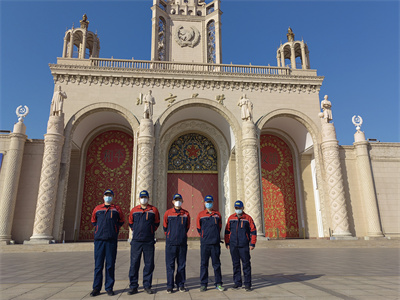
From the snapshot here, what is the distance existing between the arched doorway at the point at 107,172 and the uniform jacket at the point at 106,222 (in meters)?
12.3

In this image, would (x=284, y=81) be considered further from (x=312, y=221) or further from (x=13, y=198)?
(x=13, y=198)

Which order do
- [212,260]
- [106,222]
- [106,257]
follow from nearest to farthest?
1. [106,257]
2. [106,222]
3. [212,260]

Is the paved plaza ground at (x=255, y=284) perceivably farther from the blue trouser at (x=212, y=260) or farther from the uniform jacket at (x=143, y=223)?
the uniform jacket at (x=143, y=223)

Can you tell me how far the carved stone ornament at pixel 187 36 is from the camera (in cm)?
1936

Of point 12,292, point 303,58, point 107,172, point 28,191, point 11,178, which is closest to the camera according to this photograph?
point 12,292

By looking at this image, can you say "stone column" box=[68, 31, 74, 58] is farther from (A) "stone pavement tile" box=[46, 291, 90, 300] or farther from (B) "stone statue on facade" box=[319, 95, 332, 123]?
(A) "stone pavement tile" box=[46, 291, 90, 300]

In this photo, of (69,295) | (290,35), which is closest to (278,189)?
(290,35)

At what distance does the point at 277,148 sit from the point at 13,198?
15074 millimetres

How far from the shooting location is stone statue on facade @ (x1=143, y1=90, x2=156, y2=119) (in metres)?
14.4

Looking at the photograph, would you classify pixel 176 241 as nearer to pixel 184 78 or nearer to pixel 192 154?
pixel 184 78

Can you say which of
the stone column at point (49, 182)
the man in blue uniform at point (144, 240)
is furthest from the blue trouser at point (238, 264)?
the stone column at point (49, 182)

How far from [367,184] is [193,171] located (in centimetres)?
976

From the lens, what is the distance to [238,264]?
4535 millimetres

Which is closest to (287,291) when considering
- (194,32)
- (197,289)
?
(197,289)
